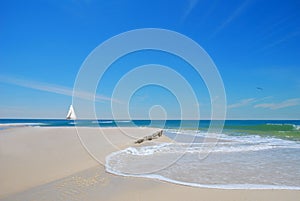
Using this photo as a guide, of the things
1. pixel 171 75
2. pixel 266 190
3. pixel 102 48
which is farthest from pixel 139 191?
pixel 171 75

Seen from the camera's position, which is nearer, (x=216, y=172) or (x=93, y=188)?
(x=93, y=188)

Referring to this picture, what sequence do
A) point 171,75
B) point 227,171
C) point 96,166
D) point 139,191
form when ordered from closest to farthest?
point 139,191
point 227,171
point 96,166
point 171,75

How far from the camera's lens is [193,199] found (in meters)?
5.09

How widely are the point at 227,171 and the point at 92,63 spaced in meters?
6.10

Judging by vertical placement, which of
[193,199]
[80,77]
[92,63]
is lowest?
[193,199]

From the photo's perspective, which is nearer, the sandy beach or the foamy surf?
the sandy beach

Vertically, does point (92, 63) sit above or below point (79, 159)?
above

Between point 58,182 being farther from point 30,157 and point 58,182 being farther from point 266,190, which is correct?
point 266,190

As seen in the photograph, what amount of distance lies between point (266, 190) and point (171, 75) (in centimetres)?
768

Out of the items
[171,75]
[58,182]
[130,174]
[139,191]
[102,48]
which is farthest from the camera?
[171,75]

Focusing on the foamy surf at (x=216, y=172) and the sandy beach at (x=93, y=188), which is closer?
the sandy beach at (x=93, y=188)

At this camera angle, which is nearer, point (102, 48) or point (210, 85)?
point (102, 48)

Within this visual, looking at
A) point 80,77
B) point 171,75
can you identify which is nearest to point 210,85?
point 171,75

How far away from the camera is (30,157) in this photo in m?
9.66
